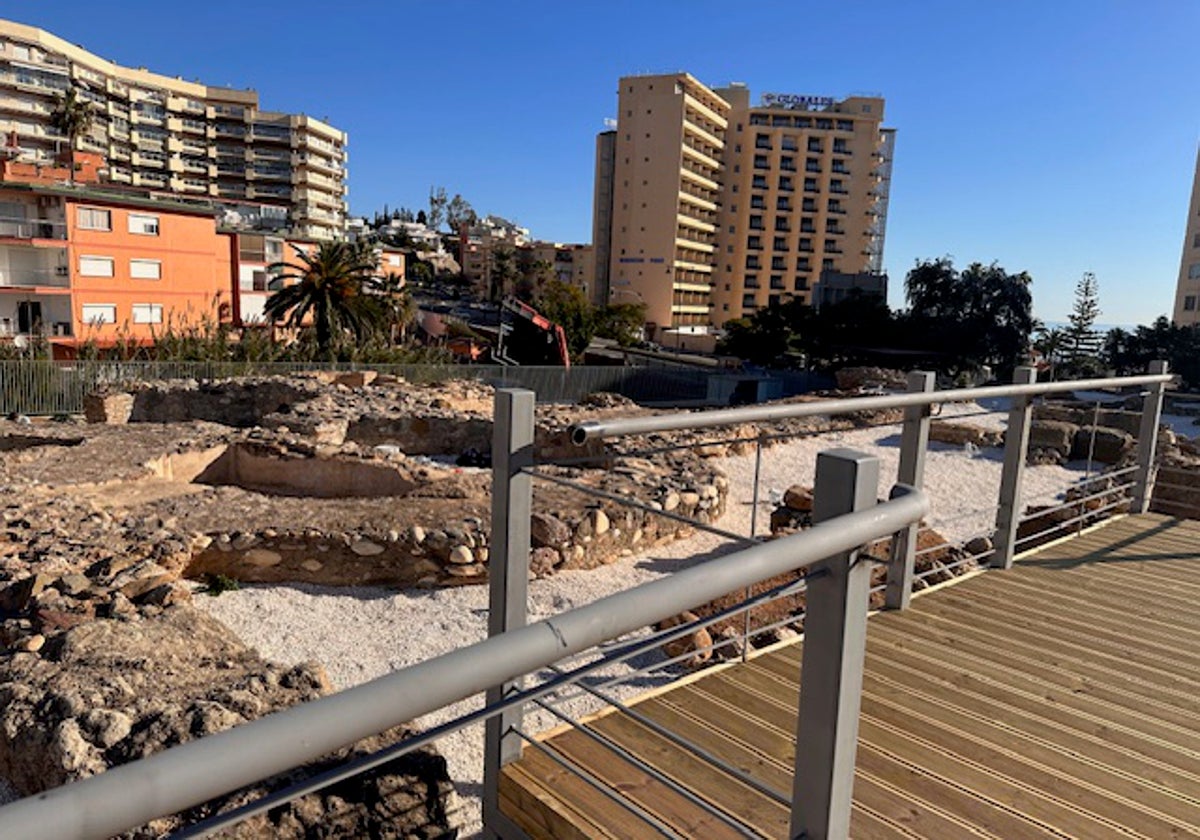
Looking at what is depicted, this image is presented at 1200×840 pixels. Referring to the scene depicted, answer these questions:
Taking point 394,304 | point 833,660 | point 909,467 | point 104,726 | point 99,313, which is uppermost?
point 394,304

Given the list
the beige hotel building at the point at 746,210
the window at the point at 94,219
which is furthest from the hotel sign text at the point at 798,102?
the window at the point at 94,219

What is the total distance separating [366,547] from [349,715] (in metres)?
8.69

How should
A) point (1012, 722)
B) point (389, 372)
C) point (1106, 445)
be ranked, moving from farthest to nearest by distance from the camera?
point (389, 372)
point (1106, 445)
point (1012, 722)

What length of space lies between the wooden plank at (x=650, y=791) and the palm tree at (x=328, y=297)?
87.9ft

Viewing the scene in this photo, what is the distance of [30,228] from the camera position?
3048 cm

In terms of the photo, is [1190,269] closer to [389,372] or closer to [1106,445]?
[1106,445]

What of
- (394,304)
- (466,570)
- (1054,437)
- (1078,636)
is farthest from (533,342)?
(1078,636)

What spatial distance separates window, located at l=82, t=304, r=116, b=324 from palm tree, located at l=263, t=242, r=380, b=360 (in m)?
7.51

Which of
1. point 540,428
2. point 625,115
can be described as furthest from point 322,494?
point 625,115

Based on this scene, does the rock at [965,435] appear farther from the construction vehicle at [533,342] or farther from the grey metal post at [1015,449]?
the construction vehicle at [533,342]

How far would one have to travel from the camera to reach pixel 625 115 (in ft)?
226

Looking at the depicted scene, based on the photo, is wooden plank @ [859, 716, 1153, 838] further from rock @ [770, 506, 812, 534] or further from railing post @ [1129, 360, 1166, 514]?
rock @ [770, 506, 812, 534]

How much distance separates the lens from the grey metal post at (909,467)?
443 centimetres

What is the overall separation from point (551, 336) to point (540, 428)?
1651 centimetres
